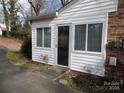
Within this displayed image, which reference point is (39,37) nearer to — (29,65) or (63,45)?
(29,65)

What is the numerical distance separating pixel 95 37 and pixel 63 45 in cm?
241

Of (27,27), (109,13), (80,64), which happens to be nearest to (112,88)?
(80,64)

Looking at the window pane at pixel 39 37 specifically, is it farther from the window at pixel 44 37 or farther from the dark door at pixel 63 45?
the dark door at pixel 63 45

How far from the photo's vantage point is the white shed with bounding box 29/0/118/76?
668 cm

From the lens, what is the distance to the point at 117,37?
6113 millimetres

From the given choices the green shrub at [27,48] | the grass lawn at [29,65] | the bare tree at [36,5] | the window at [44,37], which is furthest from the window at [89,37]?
the bare tree at [36,5]

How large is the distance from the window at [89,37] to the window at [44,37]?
250 cm

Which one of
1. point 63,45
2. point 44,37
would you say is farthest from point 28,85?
point 44,37

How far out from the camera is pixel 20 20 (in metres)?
34.7

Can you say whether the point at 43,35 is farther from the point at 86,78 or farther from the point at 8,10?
the point at 8,10

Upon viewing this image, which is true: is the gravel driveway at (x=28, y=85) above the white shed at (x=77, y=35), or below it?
below

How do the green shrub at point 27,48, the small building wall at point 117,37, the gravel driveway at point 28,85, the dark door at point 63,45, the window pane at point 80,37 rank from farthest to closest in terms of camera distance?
the green shrub at point 27,48
the dark door at point 63,45
the window pane at point 80,37
the small building wall at point 117,37
the gravel driveway at point 28,85

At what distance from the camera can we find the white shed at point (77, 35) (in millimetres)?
6680

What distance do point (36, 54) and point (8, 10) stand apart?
24015mm
